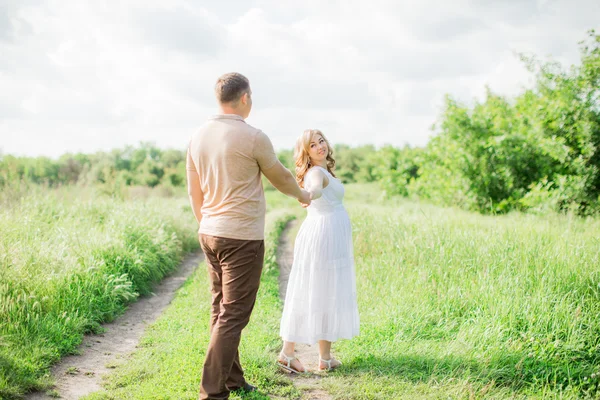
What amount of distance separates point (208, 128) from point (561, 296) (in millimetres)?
4548

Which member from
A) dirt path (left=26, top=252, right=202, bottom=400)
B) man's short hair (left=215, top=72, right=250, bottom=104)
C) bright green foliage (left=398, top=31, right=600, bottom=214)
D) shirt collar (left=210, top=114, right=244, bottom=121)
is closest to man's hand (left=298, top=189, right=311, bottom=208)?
shirt collar (left=210, top=114, right=244, bottom=121)

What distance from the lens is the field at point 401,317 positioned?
4.11 metres

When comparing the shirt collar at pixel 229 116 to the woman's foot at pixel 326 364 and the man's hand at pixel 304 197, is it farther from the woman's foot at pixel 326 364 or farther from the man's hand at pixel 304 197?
the woman's foot at pixel 326 364

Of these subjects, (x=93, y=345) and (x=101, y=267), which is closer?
(x=93, y=345)

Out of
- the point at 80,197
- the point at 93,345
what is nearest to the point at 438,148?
the point at 80,197

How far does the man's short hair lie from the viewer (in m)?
3.41

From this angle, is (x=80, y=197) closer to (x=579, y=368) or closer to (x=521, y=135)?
(x=579, y=368)

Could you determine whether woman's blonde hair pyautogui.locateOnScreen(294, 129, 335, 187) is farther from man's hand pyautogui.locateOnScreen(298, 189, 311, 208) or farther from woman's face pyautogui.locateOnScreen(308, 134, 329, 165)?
man's hand pyautogui.locateOnScreen(298, 189, 311, 208)

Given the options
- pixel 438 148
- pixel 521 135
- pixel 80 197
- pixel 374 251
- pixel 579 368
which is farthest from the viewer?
pixel 438 148

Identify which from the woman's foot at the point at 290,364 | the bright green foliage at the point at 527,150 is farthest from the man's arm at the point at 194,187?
the bright green foliage at the point at 527,150

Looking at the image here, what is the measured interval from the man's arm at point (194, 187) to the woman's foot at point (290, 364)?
173 centimetres

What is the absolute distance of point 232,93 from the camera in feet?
11.2

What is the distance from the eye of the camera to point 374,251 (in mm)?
8438

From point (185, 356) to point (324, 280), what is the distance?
167 cm
